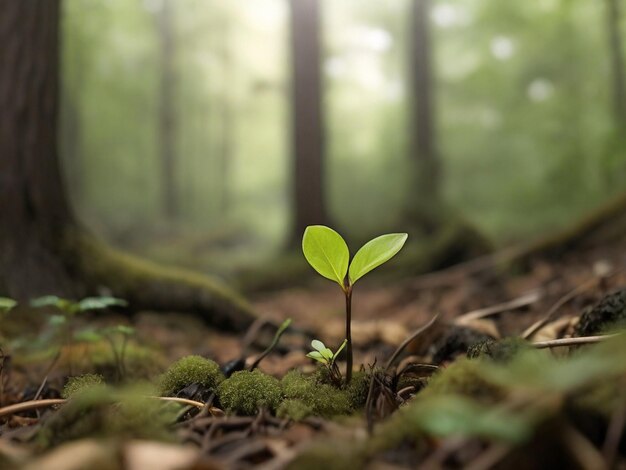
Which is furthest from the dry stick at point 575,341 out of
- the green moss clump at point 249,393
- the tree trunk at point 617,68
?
the tree trunk at point 617,68

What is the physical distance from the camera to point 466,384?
98 cm

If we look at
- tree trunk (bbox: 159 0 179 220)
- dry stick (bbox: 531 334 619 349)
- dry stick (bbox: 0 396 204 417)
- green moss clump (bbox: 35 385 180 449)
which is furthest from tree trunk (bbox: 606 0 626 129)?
tree trunk (bbox: 159 0 179 220)

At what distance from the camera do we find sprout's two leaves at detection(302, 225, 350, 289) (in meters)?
1.22

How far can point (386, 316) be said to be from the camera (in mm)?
3863

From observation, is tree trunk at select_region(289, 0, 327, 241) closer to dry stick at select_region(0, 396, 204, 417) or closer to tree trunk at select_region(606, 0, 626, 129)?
dry stick at select_region(0, 396, 204, 417)

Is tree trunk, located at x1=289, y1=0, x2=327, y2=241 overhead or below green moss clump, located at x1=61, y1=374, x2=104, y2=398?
overhead

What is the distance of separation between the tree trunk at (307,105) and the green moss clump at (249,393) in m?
6.05

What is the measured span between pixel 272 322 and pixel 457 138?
13.7 metres

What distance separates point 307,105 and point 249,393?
6.67 m

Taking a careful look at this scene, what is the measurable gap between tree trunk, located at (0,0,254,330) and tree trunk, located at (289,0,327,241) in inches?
171

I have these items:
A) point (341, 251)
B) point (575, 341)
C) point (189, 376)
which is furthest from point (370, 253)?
point (189, 376)

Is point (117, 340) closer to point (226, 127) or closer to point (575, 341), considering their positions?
point (575, 341)

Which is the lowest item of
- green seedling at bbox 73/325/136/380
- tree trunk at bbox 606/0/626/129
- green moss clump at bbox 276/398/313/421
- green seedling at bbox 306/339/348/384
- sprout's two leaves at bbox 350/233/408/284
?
green seedling at bbox 73/325/136/380

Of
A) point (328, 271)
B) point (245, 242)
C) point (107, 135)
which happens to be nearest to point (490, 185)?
point (245, 242)
